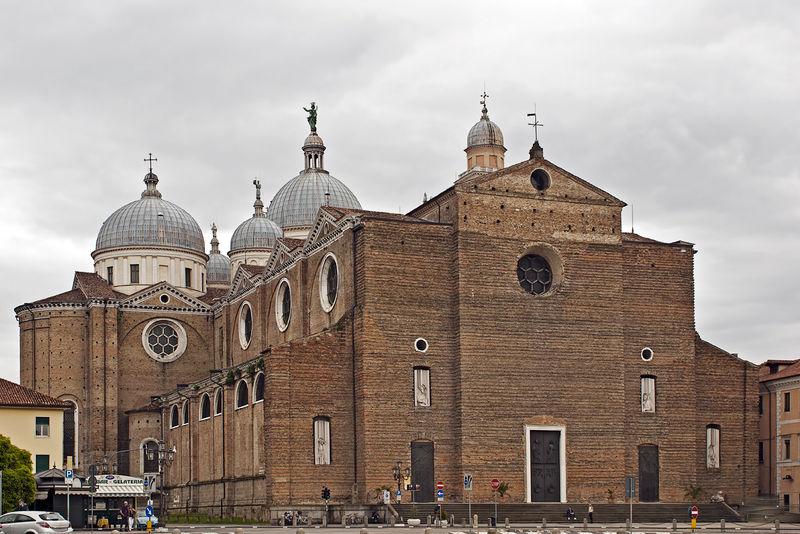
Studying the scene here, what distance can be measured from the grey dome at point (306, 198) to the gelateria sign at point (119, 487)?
35.4 metres

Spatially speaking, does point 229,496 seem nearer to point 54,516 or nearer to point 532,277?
point 532,277

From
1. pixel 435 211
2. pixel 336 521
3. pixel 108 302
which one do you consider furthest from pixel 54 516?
pixel 108 302

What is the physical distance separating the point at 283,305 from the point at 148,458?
1417cm

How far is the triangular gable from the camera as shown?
73438 mm

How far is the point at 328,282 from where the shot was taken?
57.2m

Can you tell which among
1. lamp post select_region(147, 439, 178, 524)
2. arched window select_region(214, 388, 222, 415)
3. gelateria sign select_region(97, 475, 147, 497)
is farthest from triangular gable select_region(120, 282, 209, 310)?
gelateria sign select_region(97, 475, 147, 497)

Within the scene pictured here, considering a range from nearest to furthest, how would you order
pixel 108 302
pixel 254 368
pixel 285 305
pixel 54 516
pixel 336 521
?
pixel 54 516 → pixel 336 521 → pixel 254 368 → pixel 285 305 → pixel 108 302

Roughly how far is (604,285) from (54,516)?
27.7 meters

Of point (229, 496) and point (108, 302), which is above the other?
point (108, 302)

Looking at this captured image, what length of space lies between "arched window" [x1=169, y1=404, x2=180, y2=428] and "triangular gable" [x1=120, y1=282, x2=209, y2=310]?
25.2 feet

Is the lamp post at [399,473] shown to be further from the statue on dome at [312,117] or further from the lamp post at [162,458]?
the statue on dome at [312,117]

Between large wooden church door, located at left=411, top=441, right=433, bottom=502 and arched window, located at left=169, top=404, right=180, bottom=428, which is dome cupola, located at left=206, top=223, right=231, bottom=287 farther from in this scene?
large wooden church door, located at left=411, top=441, right=433, bottom=502

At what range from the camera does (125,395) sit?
237 ft

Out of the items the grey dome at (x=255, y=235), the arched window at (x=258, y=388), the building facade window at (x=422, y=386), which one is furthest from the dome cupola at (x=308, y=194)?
the building facade window at (x=422, y=386)
